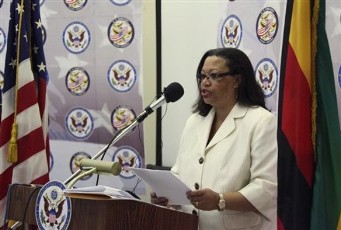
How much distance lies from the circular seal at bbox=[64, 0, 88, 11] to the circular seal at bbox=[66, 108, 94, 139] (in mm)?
722

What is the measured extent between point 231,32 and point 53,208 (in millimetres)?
1849

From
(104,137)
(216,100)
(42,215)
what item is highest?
(216,100)

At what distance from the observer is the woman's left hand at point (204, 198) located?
190 cm

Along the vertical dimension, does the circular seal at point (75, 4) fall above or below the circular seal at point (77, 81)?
above

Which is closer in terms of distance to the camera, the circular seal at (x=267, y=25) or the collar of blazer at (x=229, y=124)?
the collar of blazer at (x=229, y=124)

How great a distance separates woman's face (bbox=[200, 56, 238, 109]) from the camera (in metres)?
2.20

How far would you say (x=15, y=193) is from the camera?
1.85 m

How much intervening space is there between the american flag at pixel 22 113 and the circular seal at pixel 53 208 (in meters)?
1.15

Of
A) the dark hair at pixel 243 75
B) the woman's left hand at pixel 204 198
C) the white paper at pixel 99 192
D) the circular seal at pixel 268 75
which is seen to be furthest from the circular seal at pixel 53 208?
the circular seal at pixel 268 75

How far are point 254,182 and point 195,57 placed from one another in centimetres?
148

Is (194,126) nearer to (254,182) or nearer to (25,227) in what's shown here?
(254,182)

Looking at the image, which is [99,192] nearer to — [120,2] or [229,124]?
[229,124]

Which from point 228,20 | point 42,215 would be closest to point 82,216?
point 42,215

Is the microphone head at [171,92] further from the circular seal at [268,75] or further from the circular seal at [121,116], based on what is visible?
the circular seal at [121,116]
